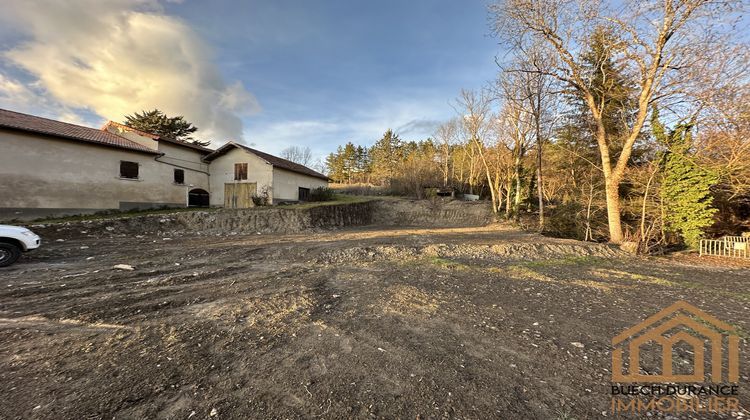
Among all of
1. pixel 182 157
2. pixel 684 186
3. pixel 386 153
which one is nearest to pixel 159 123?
pixel 182 157

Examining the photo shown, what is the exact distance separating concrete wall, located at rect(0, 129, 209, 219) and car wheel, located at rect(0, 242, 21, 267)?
10.7m

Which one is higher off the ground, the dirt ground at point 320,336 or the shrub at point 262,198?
the shrub at point 262,198

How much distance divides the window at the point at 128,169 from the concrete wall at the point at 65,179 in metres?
0.22

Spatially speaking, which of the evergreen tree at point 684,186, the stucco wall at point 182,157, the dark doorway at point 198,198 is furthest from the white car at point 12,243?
the evergreen tree at point 684,186

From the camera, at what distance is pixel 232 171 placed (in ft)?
74.4

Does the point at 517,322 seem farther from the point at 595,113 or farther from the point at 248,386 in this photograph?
the point at 595,113

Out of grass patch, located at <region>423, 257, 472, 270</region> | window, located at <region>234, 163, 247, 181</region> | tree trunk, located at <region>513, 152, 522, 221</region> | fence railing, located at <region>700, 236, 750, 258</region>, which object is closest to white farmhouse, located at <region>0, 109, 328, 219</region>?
window, located at <region>234, 163, 247, 181</region>

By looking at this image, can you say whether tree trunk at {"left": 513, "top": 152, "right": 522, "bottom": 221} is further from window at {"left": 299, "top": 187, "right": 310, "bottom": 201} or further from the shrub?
the shrub

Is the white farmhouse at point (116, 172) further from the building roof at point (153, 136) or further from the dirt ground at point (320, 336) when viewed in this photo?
the dirt ground at point (320, 336)

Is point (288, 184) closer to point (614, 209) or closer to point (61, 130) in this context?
point (61, 130)

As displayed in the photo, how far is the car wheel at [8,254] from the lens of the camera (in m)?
7.00

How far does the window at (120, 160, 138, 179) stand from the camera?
699 inches

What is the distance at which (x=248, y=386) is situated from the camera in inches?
102

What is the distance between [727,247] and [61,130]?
33.1 m
